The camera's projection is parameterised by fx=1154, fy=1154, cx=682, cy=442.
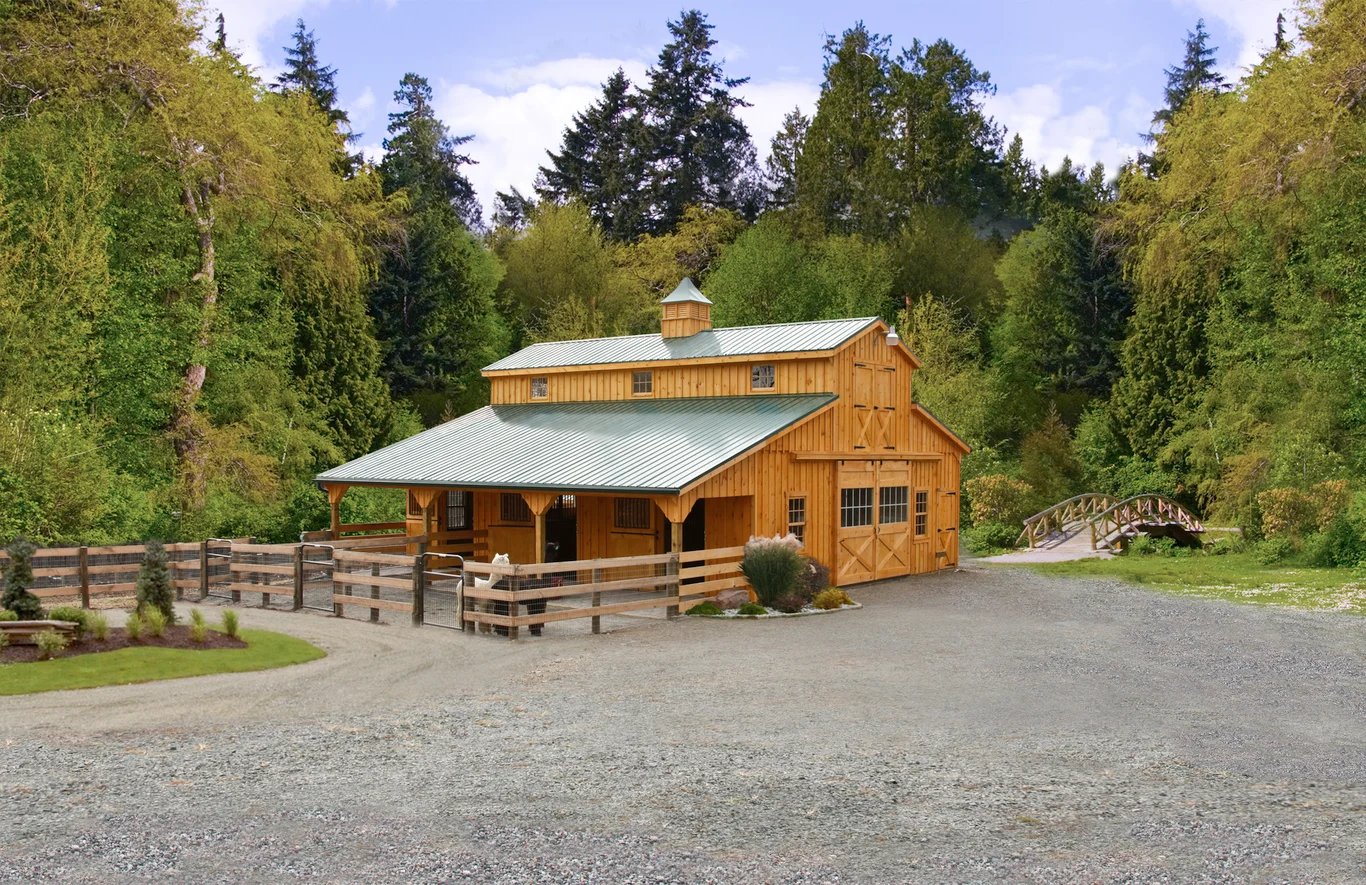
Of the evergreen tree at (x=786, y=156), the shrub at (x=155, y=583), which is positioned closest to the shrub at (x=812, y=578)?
the shrub at (x=155, y=583)

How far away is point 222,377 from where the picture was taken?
Result: 106 ft

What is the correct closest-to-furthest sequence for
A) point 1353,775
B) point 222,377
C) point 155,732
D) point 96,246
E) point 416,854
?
point 416,854 → point 1353,775 → point 155,732 → point 96,246 → point 222,377

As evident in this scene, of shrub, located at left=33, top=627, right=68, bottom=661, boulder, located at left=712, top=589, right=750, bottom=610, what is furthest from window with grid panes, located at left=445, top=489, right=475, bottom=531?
shrub, located at left=33, top=627, right=68, bottom=661

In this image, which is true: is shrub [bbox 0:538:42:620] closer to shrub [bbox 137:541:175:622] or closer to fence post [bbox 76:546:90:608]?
shrub [bbox 137:541:175:622]

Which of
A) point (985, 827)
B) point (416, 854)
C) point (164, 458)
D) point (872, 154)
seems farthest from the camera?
point (872, 154)

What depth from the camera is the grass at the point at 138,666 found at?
11.8 meters

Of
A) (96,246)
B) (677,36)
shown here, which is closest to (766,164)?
(677,36)

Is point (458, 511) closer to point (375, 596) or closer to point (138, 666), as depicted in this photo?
point (375, 596)

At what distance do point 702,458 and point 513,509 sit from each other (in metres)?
6.41

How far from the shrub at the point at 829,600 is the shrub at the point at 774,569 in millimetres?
569

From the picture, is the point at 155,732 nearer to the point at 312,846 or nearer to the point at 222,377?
the point at 312,846

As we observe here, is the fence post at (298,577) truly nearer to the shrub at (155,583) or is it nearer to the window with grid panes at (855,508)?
the shrub at (155,583)

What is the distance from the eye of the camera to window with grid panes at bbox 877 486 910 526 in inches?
942

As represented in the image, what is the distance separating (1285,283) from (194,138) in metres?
30.5
